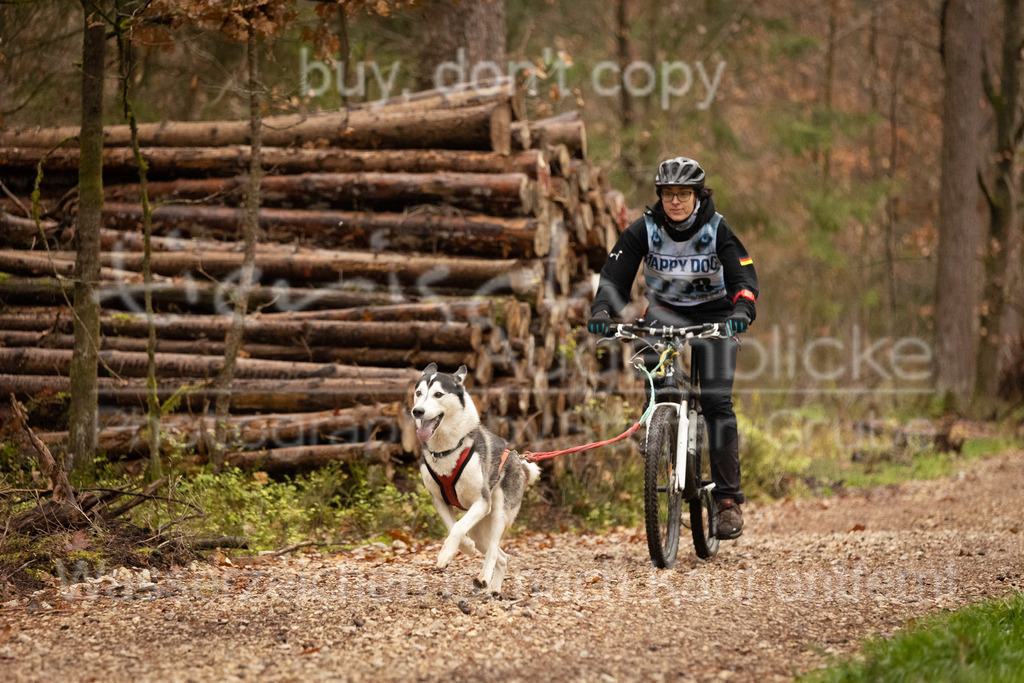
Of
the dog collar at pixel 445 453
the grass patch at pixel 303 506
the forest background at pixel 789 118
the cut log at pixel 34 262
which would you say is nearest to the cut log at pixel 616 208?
the forest background at pixel 789 118

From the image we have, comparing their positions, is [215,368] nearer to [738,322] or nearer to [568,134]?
[738,322]

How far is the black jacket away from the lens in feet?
19.6

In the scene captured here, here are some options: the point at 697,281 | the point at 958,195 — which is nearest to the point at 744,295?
the point at 697,281

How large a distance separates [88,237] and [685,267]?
4156 mm

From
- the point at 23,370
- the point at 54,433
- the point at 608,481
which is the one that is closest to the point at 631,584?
the point at 608,481

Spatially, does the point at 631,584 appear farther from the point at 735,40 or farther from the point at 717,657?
the point at 735,40

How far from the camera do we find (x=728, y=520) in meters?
6.35

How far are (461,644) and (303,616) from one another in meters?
0.91

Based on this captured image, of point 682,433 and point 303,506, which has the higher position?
point 682,433

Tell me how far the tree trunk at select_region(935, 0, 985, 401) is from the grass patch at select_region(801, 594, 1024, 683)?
15.6 meters

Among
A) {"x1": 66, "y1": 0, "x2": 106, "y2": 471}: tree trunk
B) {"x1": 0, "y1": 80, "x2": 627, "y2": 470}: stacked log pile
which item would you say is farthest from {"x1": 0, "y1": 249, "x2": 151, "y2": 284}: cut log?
{"x1": 66, "y1": 0, "x2": 106, "y2": 471}: tree trunk

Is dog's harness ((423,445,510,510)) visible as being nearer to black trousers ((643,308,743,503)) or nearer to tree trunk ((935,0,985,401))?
black trousers ((643,308,743,503))

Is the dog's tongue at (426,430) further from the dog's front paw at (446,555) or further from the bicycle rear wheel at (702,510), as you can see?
the bicycle rear wheel at (702,510)

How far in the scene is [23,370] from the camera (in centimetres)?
809
